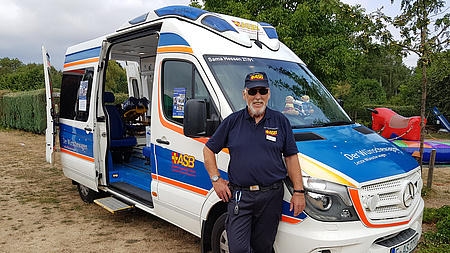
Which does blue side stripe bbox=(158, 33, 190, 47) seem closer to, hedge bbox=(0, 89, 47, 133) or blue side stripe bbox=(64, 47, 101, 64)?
blue side stripe bbox=(64, 47, 101, 64)

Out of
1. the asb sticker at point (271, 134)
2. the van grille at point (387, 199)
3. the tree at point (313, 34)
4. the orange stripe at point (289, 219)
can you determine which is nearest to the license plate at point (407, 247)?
the van grille at point (387, 199)

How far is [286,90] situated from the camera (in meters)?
4.11

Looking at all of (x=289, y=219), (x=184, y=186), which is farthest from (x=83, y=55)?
(x=289, y=219)

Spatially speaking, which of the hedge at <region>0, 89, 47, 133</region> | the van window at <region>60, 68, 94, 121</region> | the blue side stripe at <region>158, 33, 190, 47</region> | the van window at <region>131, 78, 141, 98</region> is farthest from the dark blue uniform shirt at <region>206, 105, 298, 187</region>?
the hedge at <region>0, 89, 47, 133</region>

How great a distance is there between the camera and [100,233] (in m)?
5.18

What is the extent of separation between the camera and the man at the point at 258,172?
285cm

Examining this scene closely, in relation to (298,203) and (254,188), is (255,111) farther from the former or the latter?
(298,203)

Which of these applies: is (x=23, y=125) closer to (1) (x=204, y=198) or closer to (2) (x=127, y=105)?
(2) (x=127, y=105)

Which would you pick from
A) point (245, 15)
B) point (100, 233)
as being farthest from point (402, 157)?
point (245, 15)

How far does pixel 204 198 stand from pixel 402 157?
1.99 metres

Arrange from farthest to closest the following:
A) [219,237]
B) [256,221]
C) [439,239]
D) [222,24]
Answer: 1. [439,239]
2. [222,24]
3. [219,237]
4. [256,221]

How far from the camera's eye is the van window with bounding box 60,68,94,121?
601cm

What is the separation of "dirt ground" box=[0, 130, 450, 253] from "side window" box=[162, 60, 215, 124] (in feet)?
5.72

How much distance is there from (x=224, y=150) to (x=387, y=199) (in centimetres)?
146
